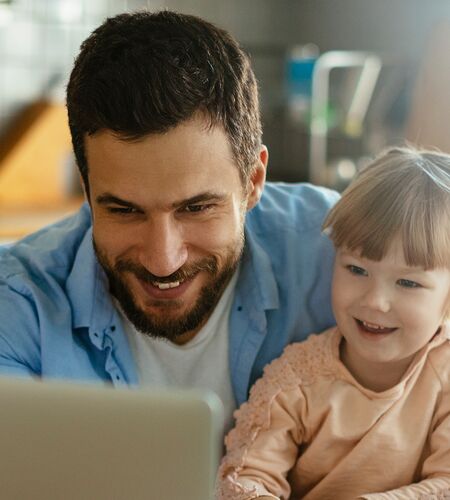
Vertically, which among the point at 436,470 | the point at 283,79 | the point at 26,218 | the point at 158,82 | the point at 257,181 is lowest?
the point at 26,218

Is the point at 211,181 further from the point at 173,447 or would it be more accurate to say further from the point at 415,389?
the point at 173,447

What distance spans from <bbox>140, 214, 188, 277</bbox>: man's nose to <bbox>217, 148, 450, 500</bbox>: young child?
0.84ft

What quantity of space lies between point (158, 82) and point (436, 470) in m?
0.74

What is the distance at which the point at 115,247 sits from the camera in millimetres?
1538

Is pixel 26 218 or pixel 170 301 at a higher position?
pixel 170 301

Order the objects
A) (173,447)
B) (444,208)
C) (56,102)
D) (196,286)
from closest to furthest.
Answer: (173,447) < (444,208) < (196,286) < (56,102)

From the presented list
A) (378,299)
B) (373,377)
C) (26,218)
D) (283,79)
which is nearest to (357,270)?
(378,299)

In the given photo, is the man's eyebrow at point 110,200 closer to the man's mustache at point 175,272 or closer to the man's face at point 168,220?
the man's face at point 168,220

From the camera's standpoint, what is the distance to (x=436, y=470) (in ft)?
4.73

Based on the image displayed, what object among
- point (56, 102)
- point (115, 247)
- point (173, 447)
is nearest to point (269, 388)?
point (115, 247)

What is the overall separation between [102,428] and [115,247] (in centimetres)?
74

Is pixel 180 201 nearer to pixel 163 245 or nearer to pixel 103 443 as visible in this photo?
pixel 163 245

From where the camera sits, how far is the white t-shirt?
1.63 meters

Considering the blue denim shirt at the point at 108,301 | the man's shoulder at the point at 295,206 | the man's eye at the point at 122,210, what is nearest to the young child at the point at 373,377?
the blue denim shirt at the point at 108,301
